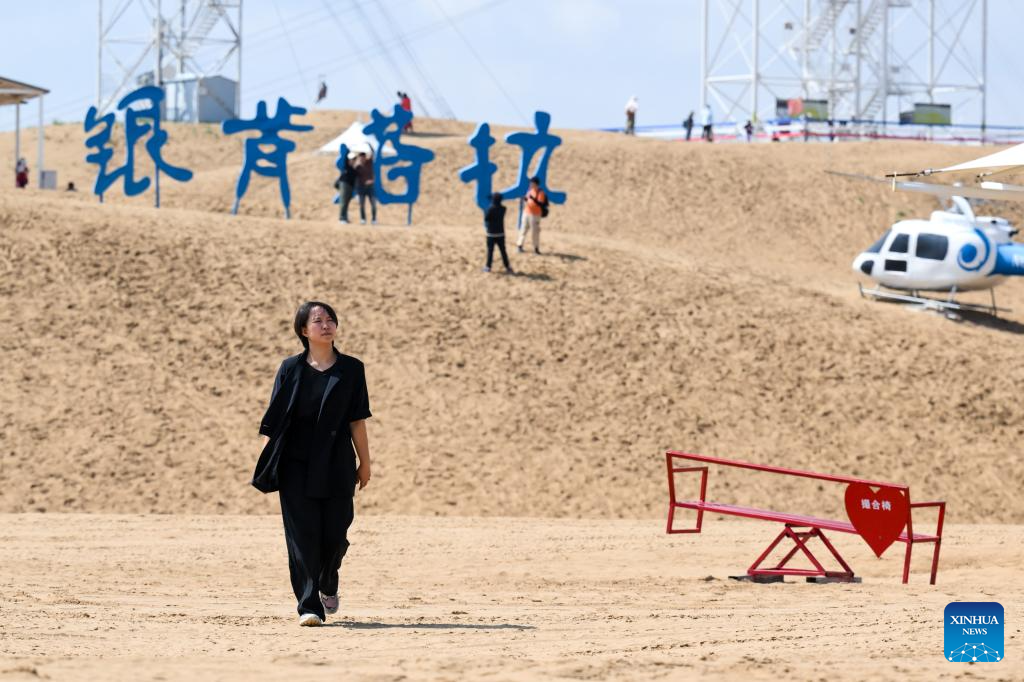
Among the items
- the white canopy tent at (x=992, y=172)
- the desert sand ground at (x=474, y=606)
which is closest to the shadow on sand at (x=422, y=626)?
the desert sand ground at (x=474, y=606)

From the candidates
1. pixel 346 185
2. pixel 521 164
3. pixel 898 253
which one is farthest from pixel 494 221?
pixel 898 253

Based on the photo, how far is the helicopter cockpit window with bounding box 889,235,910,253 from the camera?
27.8 metres

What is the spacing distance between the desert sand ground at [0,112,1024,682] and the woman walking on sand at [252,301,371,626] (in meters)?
0.49

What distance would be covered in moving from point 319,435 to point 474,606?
2.06 meters

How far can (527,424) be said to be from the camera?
762 inches

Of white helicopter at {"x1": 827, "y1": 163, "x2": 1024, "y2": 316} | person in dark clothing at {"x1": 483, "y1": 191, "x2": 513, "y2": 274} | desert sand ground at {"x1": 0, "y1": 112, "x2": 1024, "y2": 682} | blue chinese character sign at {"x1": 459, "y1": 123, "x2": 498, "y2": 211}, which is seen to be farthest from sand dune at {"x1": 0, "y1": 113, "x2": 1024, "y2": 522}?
blue chinese character sign at {"x1": 459, "y1": 123, "x2": 498, "y2": 211}

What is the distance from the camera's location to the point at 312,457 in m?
7.73

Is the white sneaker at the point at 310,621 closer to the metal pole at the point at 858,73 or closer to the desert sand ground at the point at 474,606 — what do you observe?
the desert sand ground at the point at 474,606

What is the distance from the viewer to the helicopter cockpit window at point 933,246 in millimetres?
27422

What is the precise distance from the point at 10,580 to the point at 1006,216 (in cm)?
3565

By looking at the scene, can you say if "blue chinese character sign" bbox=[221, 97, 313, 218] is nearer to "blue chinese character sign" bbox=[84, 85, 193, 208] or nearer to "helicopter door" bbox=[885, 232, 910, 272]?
"blue chinese character sign" bbox=[84, 85, 193, 208]
